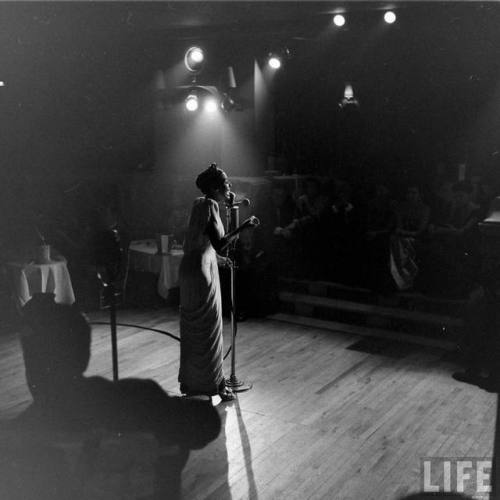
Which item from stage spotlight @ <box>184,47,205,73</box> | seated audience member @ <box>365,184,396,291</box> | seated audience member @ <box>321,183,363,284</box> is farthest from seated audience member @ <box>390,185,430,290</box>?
stage spotlight @ <box>184,47,205,73</box>

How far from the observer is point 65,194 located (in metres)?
9.96

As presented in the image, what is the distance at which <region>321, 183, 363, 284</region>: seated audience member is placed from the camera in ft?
25.4

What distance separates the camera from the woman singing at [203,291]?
4.55 meters

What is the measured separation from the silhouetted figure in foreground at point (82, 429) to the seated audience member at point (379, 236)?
319 cm

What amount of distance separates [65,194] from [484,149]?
23.7 ft

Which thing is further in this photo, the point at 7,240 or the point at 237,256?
the point at 237,256

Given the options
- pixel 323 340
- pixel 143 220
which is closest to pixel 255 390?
pixel 323 340

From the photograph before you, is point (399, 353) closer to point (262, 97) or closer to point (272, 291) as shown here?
point (272, 291)

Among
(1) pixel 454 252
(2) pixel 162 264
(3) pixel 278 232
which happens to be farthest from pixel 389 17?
(2) pixel 162 264

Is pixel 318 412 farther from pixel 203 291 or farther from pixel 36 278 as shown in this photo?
pixel 36 278

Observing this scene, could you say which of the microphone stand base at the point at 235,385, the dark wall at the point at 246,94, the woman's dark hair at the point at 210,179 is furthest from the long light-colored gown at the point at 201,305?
the dark wall at the point at 246,94

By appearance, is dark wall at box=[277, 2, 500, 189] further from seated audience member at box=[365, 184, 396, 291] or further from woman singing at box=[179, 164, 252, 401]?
woman singing at box=[179, 164, 252, 401]

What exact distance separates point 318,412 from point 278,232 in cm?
347

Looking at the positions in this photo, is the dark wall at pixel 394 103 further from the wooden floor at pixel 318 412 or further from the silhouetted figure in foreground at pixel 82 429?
the silhouetted figure in foreground at pixel 82 429
